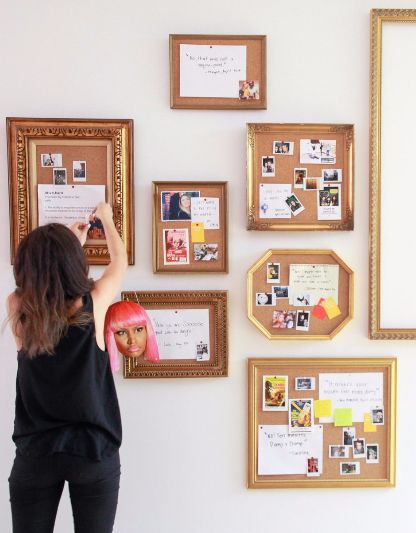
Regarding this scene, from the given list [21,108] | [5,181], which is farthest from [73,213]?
[21,108]

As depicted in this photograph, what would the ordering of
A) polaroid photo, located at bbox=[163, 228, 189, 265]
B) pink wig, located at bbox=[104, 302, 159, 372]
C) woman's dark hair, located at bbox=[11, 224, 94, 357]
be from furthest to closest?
polaroid photo, located at bbox=[163, 228, 189, 265]
pink wig, located at bbox=[104, 302, 159, 372]
woman's dark hair, located at bbox=[11, 224, 94, 357]

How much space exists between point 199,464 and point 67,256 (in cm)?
89

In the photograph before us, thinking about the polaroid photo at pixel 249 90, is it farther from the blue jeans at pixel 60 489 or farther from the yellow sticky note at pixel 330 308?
the blue jeans at pixel 60 489

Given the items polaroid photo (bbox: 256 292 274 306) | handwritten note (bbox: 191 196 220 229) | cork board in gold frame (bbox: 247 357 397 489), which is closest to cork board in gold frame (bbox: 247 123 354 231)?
handwritten note (bbox: 191 196 220 229)

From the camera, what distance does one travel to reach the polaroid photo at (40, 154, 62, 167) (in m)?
1.62

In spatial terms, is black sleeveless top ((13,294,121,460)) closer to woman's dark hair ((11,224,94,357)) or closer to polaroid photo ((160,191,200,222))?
woman's dark hair ((11,224,94,357))

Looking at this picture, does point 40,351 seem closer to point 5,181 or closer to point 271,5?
point 5,181

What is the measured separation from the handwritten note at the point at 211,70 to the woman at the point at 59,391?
0.68m

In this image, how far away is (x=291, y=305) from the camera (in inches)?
65.8

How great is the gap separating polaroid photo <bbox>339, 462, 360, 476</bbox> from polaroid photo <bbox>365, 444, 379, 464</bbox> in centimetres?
4

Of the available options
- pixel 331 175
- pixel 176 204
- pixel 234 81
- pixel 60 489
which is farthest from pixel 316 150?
pixel 60 489

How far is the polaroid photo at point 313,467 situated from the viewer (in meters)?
1.69

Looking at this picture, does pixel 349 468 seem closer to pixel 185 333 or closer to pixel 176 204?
pixel 185 333

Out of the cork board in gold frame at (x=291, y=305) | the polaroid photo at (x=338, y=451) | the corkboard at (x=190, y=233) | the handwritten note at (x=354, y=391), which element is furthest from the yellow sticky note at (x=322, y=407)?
the corkboard at (x=190, y=233)
